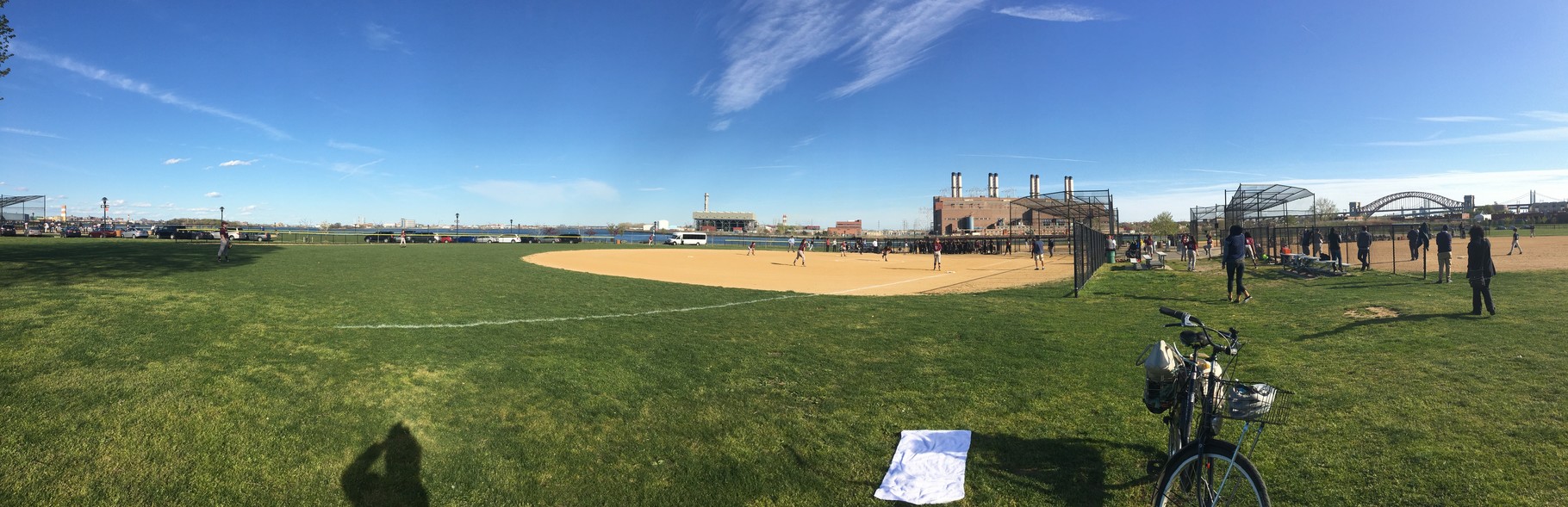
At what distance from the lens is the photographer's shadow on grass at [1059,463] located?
397cm

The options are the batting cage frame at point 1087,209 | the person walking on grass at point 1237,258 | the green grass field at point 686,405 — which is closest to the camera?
the green grass field at point 686,405

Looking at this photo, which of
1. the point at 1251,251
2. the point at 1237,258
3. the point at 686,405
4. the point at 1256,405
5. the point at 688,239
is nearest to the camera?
the point at 1256,405

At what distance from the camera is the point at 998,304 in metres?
13.9

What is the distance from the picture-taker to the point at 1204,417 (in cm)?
329

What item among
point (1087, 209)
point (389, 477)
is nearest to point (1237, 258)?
point (389, 477)

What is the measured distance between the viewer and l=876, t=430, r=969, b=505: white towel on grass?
4031 mm

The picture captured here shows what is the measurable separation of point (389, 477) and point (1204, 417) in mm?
5610

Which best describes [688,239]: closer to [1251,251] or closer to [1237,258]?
[1251,251]

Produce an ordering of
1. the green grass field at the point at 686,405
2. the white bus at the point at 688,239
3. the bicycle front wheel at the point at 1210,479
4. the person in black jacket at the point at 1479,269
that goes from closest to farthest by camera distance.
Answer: the bicycle front wheel at the point at 1210,479 → the green grass field at the point at 686,405 → the person in black jacket at the point at 1479,269 → the white bus at the point at 688,239

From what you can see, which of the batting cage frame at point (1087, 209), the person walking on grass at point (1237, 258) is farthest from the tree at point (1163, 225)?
the person walking on grass at point (1237, 258)

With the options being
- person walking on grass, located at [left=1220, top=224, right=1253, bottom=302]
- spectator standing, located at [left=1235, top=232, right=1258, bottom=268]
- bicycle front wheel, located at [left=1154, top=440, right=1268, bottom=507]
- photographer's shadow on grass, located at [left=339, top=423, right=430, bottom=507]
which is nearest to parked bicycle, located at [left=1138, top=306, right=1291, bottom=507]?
bicycle front wheel, located at [left=1154, top=440, right=1268, bottom=507]

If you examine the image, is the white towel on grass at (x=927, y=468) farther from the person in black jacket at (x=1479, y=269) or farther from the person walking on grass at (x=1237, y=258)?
the person walking on grass at (x=1237, y=258)

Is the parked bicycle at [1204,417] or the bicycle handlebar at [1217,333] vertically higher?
the bicycle handlebar at [1217,333]

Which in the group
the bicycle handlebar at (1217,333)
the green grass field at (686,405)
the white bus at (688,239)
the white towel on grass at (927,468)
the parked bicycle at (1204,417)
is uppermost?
the white bus at (688,239)
